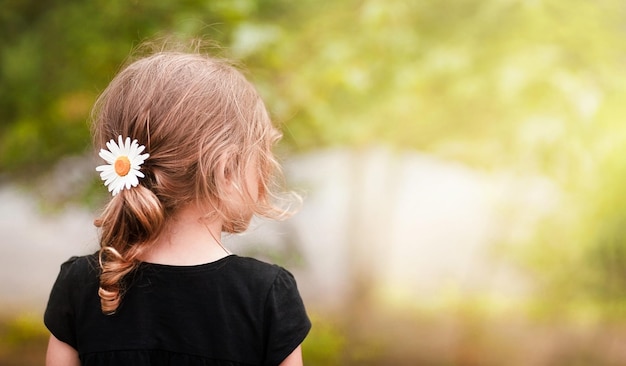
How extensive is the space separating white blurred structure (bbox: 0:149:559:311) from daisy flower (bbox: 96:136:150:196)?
3.78 feet

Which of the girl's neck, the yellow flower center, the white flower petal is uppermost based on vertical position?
the white flower petal

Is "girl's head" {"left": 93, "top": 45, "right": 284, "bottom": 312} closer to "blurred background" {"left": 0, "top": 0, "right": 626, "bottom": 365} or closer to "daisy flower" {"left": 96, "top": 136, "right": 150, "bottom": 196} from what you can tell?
"daisy flower" {"left": 96, "top": 136, "right": 150, "bottom": 196}

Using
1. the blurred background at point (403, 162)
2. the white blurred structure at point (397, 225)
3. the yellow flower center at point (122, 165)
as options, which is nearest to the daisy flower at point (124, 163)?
the yellow flower center at point (122, 165)

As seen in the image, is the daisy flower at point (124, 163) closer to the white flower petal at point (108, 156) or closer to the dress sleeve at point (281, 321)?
the white flower petal at point (108, 156)

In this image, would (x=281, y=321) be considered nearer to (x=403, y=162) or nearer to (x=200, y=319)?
(x=200, y=319)

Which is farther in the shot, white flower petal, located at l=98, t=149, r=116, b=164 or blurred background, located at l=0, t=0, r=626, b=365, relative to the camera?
blurred background, located at l=0, t=0, r=626, b=365

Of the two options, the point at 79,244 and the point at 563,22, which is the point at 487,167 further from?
the point at 79,244

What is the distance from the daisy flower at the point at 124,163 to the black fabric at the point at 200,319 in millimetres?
127

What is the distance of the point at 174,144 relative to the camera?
3.68 feet

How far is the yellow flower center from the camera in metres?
1.11

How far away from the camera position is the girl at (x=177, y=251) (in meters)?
1.12

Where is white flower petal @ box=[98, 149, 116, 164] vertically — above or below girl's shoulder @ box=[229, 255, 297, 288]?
above

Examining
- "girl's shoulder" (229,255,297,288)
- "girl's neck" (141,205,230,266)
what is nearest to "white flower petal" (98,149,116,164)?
"girl's neck" (141,205,230,266)

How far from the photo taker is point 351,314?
2.37m
